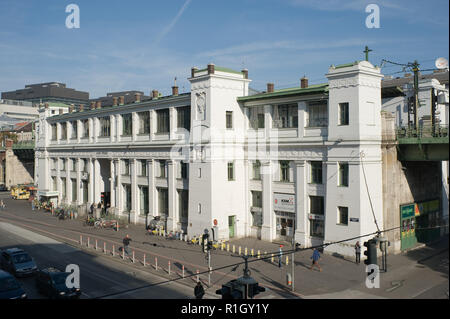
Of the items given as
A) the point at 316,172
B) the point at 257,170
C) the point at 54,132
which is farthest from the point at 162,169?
the point at 54,132

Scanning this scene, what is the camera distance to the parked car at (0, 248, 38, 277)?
93.6ft

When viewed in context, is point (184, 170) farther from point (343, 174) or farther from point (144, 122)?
point (343, 174)

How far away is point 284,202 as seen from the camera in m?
37.1

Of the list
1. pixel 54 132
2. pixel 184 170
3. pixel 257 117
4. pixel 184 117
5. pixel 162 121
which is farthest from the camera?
pixel 54 132

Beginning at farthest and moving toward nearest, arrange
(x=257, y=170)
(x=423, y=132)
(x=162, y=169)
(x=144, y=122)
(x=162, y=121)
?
1. (x=144, y=122)
2. (x=162, y=169)
3. (x=162, y=121)
4. (x=257, y=170)
5. (x=423, y=132)

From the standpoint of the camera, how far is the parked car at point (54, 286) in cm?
2383

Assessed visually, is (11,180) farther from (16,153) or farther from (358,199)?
(358,199)

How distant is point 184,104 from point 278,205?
551 inches

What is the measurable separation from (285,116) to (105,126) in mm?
28039

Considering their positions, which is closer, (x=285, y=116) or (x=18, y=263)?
(x=18, y=263)

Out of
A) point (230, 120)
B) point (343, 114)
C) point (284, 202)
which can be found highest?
point (230, 120)

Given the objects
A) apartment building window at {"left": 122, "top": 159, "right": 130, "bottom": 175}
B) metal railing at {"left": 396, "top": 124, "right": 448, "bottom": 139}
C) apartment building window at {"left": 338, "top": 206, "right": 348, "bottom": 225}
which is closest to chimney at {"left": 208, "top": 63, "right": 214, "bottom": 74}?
apartment building window at {"left": 338, "top": 206, "right": 348, "bottom": 225}

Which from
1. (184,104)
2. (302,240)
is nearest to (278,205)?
(302,240)
